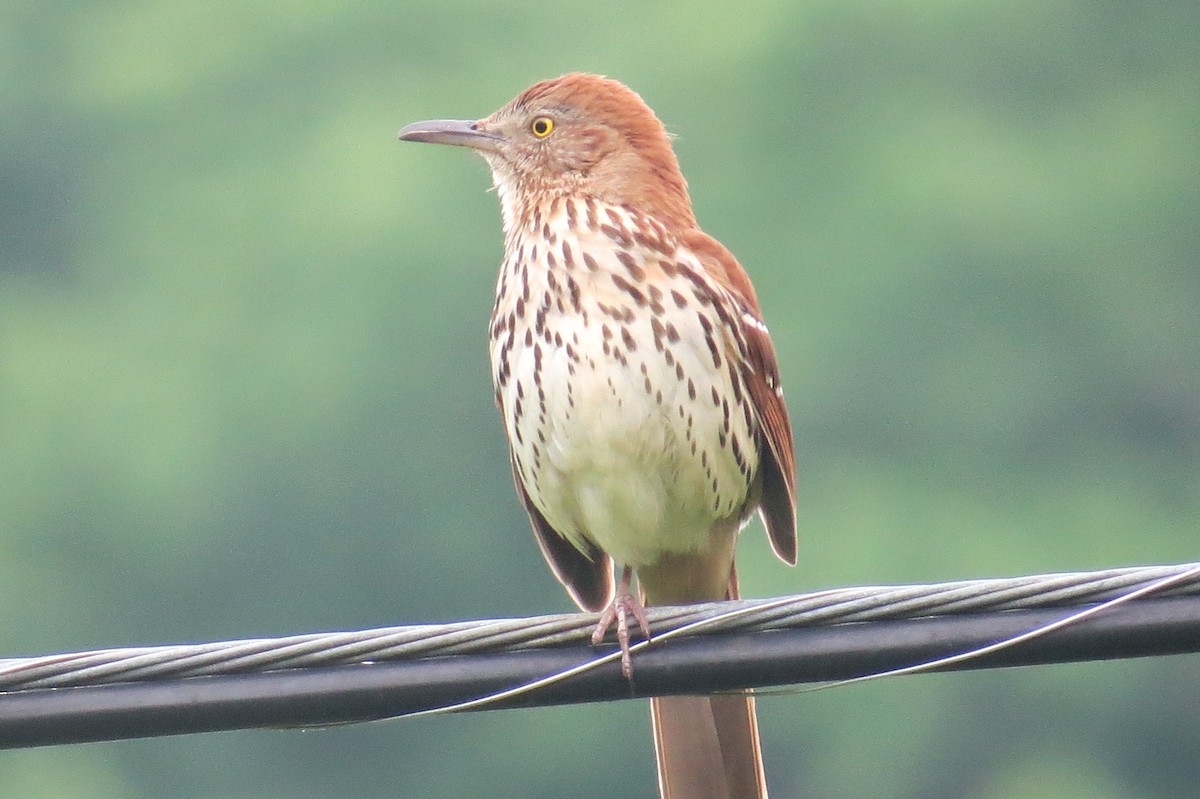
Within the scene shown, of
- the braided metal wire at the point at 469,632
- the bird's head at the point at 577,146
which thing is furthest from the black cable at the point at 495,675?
the bird's head at the point at 577,146

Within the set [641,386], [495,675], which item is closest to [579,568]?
[641,386]

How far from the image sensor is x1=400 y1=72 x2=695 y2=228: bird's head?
4.83m

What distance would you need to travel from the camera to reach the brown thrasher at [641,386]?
14.0 ft

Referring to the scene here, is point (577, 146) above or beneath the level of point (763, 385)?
above

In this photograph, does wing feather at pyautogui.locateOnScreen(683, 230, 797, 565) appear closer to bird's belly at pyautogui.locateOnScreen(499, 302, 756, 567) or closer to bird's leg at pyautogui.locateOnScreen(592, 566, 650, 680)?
bird's belly at pyautogui.locateOnScreen(499, 302, 756, 567)

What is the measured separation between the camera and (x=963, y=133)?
2114cm

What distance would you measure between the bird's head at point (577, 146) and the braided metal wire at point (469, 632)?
1838mm

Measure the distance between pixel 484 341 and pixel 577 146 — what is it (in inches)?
454

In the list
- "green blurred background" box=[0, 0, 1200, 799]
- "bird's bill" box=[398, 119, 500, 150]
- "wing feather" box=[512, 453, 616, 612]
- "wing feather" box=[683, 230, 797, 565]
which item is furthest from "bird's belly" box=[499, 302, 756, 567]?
"green blurred background" box=[0, 0, 1200, 799]

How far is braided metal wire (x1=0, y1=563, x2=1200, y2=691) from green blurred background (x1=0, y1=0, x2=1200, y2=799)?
453 inches

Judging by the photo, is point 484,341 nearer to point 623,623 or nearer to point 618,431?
point 618,431

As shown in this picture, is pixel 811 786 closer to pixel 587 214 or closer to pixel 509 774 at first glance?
pixel 509 774

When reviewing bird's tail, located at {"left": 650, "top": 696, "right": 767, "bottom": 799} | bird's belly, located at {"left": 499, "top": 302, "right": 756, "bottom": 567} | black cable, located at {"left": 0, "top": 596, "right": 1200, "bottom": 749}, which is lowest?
bird's tail, located at {"left": 650, "top": 696, "right": 767, "bottom": 799}

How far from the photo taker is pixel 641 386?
168 inches
